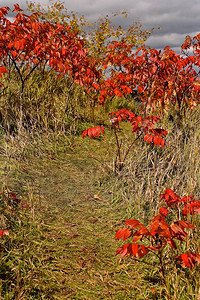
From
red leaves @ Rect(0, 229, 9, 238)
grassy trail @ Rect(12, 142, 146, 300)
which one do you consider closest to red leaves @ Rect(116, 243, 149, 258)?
grassy trail @ Rect(12, 142, 146, 300)

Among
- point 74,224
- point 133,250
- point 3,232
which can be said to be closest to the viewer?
point 133,250

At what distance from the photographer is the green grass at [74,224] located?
2391 millimetres

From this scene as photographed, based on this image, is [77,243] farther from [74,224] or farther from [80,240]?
[74,224]

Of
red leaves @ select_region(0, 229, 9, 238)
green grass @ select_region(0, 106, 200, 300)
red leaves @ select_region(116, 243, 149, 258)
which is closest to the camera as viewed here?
red leaves @ select_region(116, 243, 149, 258)

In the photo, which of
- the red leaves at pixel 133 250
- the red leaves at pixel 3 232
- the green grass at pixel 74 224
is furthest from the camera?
the red leaves at pixel 3 232

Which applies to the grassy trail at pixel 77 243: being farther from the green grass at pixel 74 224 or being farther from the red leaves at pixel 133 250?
the red leaves at pixel 133 250

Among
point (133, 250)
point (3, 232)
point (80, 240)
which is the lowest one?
point (80, 240)

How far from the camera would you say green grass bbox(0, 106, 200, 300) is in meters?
2.39

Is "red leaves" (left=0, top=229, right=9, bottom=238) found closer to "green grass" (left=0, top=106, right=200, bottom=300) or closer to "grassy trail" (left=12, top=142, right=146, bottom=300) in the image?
"green grass" (left=0, top=106, right=200, bottom=300)

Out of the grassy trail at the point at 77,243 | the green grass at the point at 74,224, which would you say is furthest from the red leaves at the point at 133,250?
the grassy trail at the point at 77,243

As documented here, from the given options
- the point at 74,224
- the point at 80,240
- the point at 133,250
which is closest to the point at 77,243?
the point at 80,240

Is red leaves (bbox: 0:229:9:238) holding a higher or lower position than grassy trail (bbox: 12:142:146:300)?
higher

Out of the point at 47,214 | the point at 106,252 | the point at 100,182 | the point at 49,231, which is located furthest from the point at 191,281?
the point at 100,182

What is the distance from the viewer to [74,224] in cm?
335
